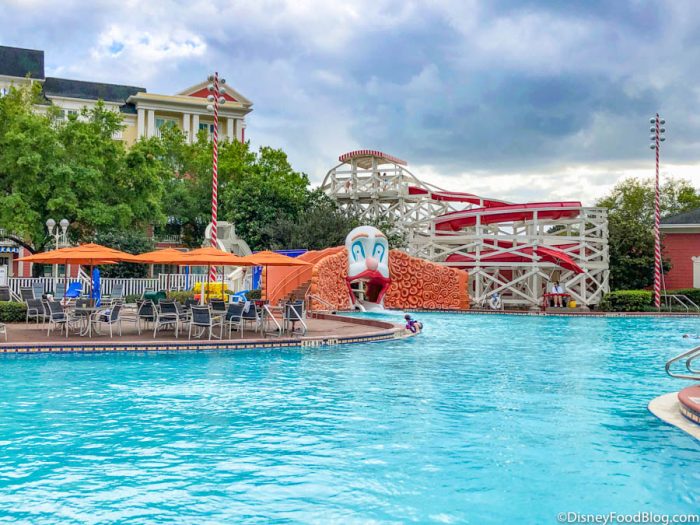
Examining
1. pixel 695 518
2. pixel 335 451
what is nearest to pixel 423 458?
pixel 335 451

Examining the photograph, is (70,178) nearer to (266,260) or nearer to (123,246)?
(123,246)

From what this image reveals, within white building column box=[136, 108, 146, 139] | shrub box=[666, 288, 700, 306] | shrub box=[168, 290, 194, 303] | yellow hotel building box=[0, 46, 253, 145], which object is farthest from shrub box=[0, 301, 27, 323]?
white building column box=[136, 108, 146, 139]

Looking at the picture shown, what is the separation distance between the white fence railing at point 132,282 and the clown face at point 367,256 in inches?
275

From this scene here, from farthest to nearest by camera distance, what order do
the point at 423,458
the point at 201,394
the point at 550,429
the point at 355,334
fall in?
the point at 355,334
the point at 201,394
the point at 550,429
the point at 423,458

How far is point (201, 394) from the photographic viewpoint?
10617mm

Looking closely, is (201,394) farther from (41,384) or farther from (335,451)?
(335,451)

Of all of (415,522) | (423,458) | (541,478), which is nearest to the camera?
(415,522)

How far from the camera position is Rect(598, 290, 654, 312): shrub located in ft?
107

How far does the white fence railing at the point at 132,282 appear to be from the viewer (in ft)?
90.2

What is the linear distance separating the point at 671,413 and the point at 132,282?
2429 centimetres

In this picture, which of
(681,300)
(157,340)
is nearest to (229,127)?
(681,300)

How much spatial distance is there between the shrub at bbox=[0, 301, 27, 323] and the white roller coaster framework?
73.6 feet

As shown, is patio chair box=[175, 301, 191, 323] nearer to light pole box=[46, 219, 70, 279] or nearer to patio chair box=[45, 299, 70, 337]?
patio chair box=[45, 299, 70, 337]

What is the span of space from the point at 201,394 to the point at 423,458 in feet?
14.9
